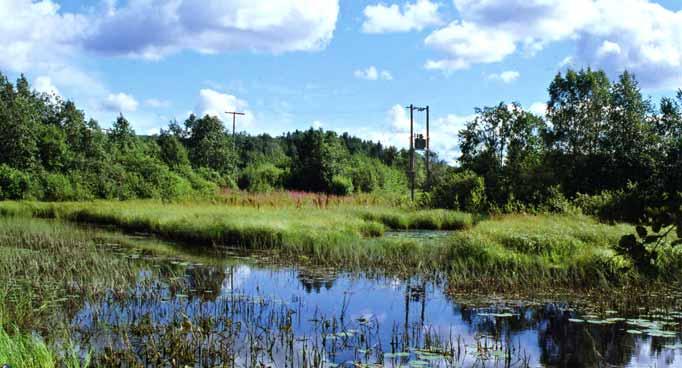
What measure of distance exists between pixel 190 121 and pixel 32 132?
24.2 meters

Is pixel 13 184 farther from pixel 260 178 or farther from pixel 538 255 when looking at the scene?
pixel 538 255

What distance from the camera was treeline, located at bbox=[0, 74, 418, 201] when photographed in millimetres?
32344

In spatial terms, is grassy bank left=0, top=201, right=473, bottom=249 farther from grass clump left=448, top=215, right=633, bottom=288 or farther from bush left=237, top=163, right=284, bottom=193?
bush left=237, top=163, right=284, bottom=193

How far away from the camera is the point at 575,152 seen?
24844mm

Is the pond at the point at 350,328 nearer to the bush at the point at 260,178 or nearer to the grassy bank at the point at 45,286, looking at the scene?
the grassy bank at the point at 45,286

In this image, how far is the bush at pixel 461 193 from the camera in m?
25.4

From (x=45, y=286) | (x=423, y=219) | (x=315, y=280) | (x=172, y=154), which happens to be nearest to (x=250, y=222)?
(x=315, y=280)

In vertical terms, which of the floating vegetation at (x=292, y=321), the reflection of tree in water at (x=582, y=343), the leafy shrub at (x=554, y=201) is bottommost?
the reflection of tree in water at (x=582, y=343)

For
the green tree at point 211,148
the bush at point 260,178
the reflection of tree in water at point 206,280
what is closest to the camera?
the reflection of tree in water at point 206,280

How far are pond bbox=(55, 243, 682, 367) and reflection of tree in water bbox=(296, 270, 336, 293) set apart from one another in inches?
2.6

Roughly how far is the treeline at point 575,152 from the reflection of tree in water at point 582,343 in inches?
541

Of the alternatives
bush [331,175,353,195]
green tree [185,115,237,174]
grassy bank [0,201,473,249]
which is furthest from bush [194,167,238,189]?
grassy bank [0,201,473,249]

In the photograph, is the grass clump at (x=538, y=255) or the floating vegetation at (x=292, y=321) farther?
the grass clump at (x=538, y=255)

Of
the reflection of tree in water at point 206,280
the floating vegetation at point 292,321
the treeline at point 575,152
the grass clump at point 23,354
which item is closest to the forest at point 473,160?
the treeline at point 575,152
